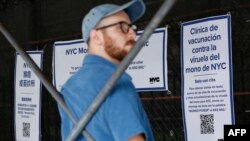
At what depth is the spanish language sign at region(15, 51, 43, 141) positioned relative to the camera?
6.97m

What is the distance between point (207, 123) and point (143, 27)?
166 centimetres

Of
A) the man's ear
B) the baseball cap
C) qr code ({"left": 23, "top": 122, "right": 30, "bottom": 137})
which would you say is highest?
the baseball cap

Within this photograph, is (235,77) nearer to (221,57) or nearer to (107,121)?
(221,57)

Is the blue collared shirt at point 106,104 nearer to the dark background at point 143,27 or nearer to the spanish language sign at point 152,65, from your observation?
the spanish language sign at point 152,65

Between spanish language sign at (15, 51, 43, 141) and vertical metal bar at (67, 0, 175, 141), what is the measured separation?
4.82 meters

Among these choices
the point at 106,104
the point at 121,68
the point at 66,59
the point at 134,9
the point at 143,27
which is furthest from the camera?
the point at 66,59

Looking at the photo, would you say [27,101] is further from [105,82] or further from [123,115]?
[123,115]

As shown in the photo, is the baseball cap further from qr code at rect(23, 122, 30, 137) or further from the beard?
qr code at rect(23, 122, 30, 137)

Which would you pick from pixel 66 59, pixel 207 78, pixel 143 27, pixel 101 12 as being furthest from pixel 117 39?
pixel 66 59

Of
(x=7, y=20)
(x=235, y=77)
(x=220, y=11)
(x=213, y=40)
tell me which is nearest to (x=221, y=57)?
(x=213, y=40)

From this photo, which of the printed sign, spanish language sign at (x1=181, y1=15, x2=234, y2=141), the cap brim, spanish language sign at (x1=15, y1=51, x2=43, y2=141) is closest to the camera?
the cap brim

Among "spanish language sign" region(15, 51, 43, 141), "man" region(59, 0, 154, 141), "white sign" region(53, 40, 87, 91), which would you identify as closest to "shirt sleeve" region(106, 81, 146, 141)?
"man" region(59, 0, 154, 141)

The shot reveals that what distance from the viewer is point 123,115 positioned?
7.02 ft

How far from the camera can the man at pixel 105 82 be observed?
2.16 meters
